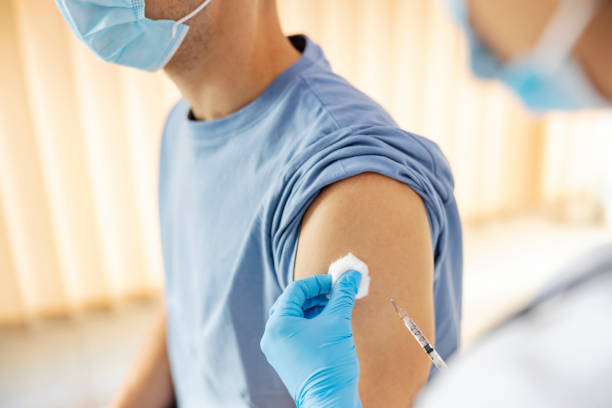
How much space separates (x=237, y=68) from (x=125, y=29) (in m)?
0.20

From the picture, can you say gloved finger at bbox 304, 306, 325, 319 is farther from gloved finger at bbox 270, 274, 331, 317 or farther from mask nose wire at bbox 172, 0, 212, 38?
mask nose wire at bbox 172, 0, 212, 38

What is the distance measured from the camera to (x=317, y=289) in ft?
2.17

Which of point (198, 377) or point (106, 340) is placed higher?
point (198, 377)

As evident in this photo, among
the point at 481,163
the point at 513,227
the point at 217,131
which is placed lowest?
the point at 513,227

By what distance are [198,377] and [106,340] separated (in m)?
1.43

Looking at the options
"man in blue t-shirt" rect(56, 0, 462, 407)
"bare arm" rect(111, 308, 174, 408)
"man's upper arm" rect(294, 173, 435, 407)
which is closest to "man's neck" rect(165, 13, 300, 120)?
→ "man in blue t-shirt" rect(56, 0, 462, 407)

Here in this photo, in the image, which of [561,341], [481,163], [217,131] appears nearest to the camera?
[561,341]

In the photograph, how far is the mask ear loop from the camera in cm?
41

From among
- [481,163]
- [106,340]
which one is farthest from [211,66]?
[481,163]

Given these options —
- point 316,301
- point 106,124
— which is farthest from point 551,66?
point 106,124

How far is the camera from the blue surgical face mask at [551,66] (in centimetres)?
43

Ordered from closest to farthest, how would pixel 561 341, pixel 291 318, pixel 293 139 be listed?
pixel 561 341 → pixel 291 318 → pixel 293 139

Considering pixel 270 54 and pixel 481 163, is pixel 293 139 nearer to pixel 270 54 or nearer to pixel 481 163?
pixel 270 54

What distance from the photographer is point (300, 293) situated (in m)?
0.65
